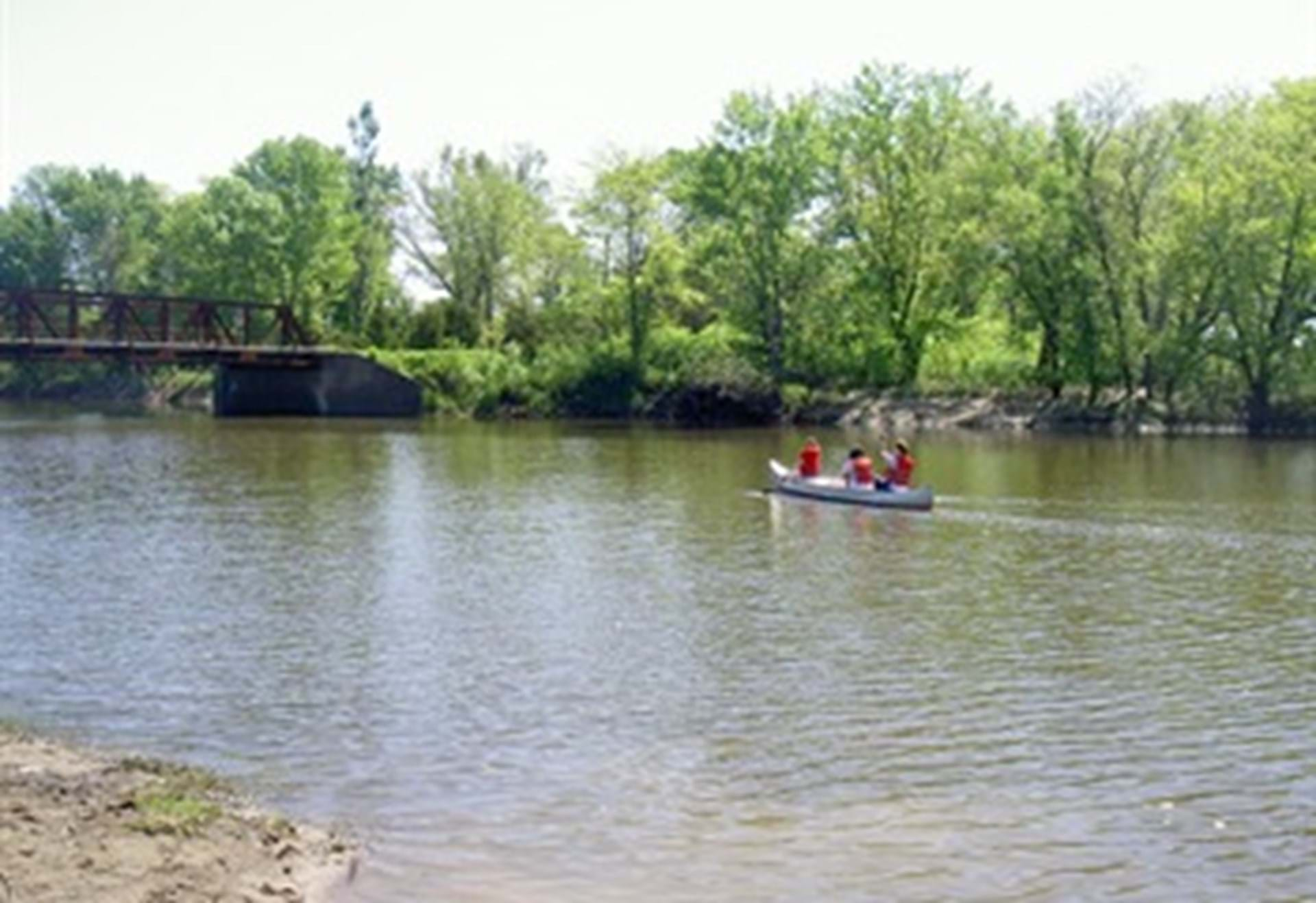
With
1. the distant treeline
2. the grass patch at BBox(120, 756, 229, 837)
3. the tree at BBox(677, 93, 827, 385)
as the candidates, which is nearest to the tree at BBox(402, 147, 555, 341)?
the distant treeline

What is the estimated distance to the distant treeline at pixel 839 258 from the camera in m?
78.7

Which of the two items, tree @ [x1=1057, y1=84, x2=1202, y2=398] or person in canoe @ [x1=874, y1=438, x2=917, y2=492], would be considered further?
tree @ [x1=1057, y1=84, x2=1202, y2=398]

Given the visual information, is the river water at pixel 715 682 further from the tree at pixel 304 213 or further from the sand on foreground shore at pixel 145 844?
the tree at pixel 304 213

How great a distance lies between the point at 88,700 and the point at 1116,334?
72320 millimetres

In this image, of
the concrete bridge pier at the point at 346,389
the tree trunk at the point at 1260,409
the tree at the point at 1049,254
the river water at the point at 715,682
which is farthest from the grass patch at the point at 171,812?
the concrete bridge pier at the point at 346,389

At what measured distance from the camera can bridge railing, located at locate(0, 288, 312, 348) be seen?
3927 inches

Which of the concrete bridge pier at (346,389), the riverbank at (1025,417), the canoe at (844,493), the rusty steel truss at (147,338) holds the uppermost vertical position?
the rusty steel truss at (147,338)

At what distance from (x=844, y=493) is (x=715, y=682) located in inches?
991

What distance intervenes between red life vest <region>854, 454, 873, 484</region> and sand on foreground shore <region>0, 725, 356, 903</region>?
3191cm

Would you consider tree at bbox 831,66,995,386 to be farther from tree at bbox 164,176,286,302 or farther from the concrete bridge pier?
tree at bbox 164,176,286,302

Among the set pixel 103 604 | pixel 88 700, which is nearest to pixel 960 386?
pixel 103 604

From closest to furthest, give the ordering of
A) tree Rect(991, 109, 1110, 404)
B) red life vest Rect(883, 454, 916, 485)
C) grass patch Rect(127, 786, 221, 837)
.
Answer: grass patch Rect(127, 786, 221, 837)
red life vest Rect(883, 454, 916, 485)
tree Rect(991, 109, 1110, 404)

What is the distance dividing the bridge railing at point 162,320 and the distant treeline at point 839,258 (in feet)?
17.5

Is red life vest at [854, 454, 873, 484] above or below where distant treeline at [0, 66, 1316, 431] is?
below
